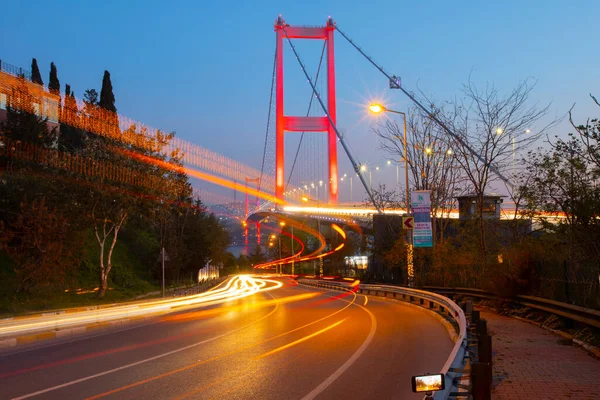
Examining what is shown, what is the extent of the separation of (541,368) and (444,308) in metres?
10.3

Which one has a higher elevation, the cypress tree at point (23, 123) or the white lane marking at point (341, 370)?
the cypress tree at point (23, 123)

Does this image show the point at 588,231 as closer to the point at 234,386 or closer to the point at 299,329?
the point at 299,329

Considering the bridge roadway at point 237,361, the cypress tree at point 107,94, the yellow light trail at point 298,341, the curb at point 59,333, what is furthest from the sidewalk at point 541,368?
the cypress tree at point 107,94

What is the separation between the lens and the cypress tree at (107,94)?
60.3 meters

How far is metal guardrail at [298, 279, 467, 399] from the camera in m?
6.20

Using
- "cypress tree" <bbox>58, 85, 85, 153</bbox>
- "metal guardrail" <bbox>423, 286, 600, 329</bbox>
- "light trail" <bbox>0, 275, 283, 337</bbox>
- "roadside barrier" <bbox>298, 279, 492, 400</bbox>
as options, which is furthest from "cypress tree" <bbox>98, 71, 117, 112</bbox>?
"roadside barrier" <bbox>298, 279, 492, 400</bbox>

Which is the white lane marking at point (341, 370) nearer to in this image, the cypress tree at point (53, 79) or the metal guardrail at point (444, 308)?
the metal guardrail at point (444, 308)

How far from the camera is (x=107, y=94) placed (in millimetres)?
61188

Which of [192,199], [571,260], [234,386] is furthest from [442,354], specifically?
[192,199]

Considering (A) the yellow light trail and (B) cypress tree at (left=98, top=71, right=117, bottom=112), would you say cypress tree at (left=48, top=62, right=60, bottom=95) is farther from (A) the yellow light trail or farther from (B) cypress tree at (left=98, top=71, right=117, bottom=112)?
(A) the yellow light trail

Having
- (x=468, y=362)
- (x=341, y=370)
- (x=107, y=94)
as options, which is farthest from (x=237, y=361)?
(x=107, y=94)

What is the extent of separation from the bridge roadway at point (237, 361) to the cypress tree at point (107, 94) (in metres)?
46.1

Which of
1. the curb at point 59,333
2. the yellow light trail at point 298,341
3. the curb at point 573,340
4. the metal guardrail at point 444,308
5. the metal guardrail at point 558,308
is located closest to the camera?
the metal guardrail at point 444,308

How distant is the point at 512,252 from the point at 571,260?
2456mm
